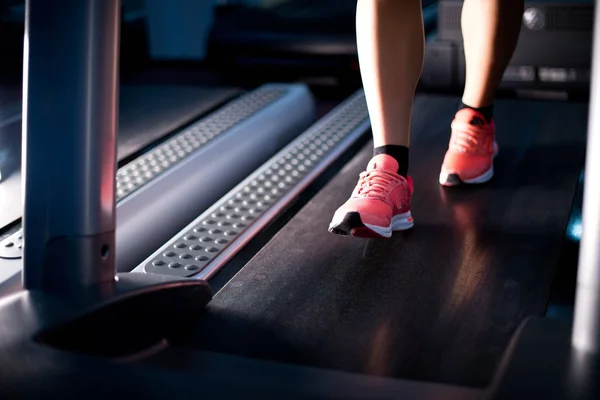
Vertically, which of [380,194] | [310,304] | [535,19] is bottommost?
[310,304]

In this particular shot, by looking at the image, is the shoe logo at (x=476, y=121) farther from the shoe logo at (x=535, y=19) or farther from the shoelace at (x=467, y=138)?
the shoe logo at (x=535, y=19)

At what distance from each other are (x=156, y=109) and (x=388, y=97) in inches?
54.6

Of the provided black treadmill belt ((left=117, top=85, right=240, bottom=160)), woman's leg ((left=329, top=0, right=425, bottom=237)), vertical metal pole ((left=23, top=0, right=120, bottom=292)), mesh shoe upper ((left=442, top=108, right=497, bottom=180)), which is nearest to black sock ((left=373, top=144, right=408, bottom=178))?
woman's leg ((left=329, top=0, right=425, bottom=237))

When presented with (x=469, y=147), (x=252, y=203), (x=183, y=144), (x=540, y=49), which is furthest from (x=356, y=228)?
(x=540, y=49)

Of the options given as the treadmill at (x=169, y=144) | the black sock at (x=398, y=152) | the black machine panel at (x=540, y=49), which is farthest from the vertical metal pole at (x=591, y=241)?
the black machine panel at (x=540, y=49)

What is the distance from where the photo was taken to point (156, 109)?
9.66 ft

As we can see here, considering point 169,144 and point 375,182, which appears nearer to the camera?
point 375,182

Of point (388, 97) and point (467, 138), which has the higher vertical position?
point (388, 97)

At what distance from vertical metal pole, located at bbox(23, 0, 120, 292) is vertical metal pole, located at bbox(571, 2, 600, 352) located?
2.11 ft

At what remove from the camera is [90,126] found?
48.1 inches

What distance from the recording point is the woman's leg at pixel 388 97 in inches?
65.9

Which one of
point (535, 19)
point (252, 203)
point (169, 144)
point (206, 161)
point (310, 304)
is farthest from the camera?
point (535, 19)

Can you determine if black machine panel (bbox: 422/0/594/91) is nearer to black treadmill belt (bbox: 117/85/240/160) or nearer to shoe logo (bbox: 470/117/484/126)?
black treadmill belt (bbox: 117/85/240/160)

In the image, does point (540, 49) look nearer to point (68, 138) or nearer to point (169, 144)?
point (169, 144)
